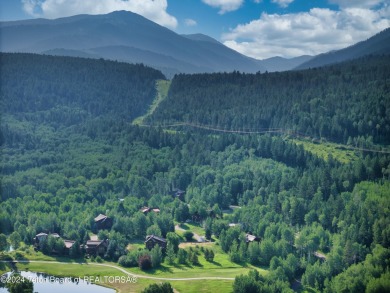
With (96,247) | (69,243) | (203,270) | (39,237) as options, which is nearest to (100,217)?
(69,243)

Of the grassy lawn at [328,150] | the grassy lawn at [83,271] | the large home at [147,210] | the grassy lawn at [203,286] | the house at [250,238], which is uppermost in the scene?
the grassy lawn at [328,150]

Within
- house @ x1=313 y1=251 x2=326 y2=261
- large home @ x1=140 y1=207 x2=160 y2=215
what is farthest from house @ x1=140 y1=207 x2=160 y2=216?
house @ x1=313 y1=251 x2=326 y2=261

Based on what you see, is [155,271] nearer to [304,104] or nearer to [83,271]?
[83,271]

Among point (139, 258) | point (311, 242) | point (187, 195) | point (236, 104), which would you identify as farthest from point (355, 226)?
point (236, 104)

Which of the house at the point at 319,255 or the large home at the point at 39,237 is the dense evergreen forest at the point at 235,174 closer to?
the house at the point at 319,255

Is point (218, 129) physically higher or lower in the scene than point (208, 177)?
higher

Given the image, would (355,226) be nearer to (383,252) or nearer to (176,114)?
(383,252)

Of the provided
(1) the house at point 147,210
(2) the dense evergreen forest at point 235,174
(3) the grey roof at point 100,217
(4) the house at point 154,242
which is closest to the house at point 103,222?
(3) the grey roof at point 100,217

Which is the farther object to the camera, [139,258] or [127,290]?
A: [139,258]

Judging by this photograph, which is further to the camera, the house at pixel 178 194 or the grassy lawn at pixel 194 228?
the house at pixel 178 194
